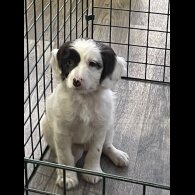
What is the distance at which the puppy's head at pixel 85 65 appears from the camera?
1586 millimetres

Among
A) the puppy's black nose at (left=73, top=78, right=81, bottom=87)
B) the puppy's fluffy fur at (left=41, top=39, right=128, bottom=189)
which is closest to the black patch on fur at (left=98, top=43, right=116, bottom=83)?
the puppy's fluffy fur at (left=41, top=39, right=128, bottom=189)

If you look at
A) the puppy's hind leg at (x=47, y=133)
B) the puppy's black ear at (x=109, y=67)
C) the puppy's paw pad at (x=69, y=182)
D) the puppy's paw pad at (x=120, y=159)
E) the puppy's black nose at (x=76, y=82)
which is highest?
the puppy's black ear at (x=109, y=67)

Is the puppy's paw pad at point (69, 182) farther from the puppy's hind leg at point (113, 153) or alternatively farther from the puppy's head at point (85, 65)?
the puppy's head at point (85, 65)

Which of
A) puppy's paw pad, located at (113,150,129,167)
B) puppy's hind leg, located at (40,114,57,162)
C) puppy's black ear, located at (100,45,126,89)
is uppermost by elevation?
puppy's black ear, located at (100,45,126,89)

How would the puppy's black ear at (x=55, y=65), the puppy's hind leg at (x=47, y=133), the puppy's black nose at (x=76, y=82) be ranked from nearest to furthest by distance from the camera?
the puppy's black nose at (x=76, y=82)
the puppy's black ear at (x=55, y=65)
the puppy's hind leg at (x=47, y=133)

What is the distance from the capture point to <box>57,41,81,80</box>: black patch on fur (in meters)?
1.60

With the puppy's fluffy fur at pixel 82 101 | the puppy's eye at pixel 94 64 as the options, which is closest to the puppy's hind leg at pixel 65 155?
the puppy's fluffy fur at pixel 82 101

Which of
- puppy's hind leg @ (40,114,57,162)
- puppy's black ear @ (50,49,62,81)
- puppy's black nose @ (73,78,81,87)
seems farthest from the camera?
puppy's hind leg @ (40,114,57,162)

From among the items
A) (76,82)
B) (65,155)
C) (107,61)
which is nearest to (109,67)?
(107,61)

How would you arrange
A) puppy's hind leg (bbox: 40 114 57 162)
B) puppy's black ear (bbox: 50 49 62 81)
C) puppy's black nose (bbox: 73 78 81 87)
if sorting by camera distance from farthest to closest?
puppy's hind leg (bbox: 40 114 57 162)
puppy's black ear (bbox: 50 49 62 81)
puppy's black nose (bbox: 73 78 81 87)

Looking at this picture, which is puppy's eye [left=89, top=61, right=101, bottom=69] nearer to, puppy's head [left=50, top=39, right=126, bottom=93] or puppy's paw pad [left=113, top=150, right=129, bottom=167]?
puppy's head [left=50, top=39, right=126, bottom=93]

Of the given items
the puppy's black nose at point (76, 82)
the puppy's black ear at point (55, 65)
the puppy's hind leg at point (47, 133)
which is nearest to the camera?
the puppy's black nose at point (76, 82)

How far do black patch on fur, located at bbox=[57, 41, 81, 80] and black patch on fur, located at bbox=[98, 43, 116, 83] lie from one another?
0.31 feet
